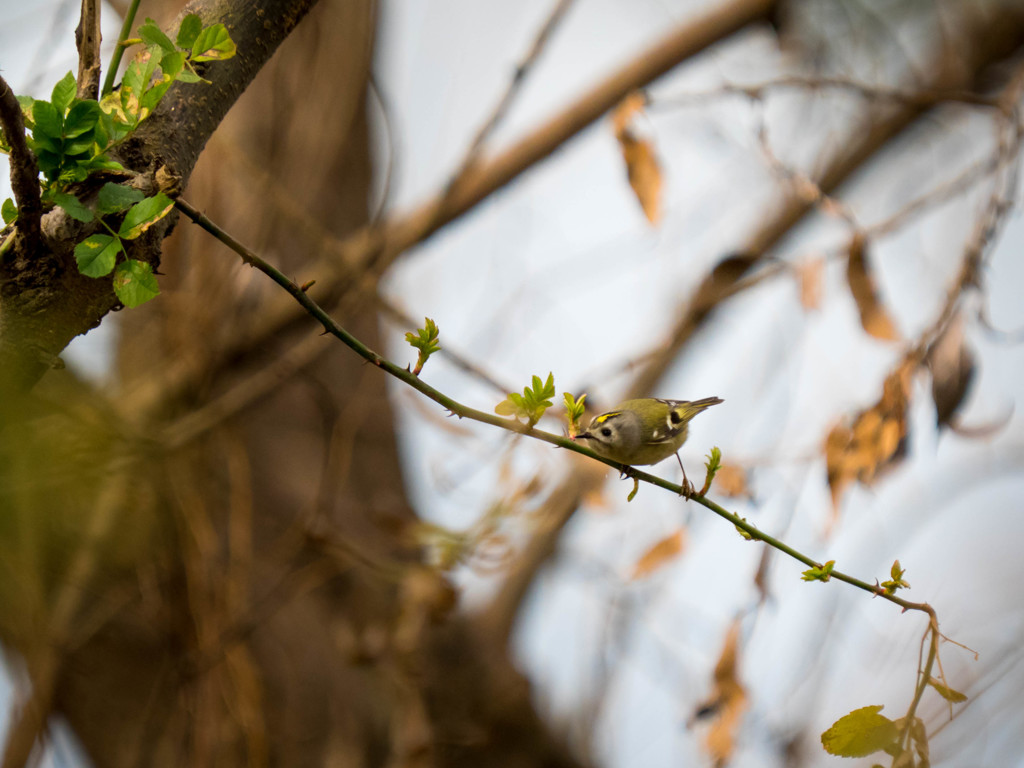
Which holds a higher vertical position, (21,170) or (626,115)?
(626,115)

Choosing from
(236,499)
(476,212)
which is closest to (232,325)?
(236,499)

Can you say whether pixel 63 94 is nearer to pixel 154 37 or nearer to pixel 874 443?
pixel 154 37

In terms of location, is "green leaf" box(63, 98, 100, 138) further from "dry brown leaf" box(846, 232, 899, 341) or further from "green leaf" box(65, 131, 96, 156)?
"dry brown leaf" box(846, 232, 899, 341)

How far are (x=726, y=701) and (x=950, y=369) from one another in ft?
2.55

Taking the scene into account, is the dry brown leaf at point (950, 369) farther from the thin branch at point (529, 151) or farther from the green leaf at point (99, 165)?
the green leaf at point (99, 165)

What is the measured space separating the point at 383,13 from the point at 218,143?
89 cm

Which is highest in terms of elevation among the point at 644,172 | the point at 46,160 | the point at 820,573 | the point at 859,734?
the point at 644,172

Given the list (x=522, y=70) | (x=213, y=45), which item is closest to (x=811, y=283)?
(x=522, y=70)

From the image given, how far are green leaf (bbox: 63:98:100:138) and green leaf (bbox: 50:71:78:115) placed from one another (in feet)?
0.05

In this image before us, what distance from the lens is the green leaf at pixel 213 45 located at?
0.68 metres

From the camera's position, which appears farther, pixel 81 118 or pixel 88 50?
pixel 88 50

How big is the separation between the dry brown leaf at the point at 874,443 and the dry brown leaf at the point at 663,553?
43 cm

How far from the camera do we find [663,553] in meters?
1.71

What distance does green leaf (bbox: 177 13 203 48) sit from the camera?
67cm
